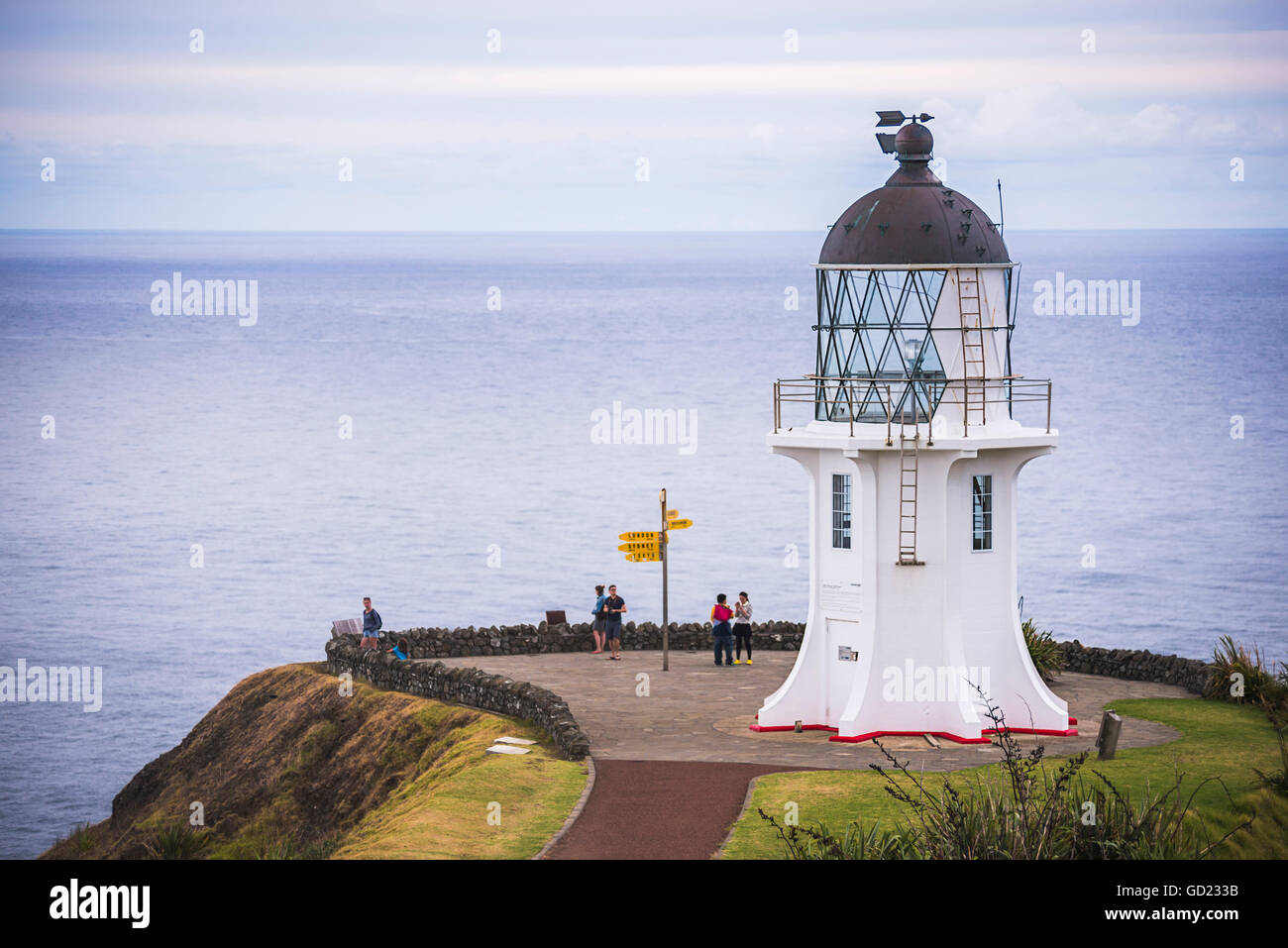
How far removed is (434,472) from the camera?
109 m

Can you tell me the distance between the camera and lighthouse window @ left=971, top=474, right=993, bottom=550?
29484 mm

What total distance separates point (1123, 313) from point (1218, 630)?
433ft

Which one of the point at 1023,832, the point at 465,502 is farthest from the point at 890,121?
the point at 465,502

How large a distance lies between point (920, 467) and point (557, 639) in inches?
400

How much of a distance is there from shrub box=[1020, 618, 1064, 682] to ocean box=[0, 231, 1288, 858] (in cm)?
1864

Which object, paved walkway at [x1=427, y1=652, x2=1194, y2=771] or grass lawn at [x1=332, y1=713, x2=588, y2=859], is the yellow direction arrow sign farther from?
grass lawn at [x1=332, y1=713, x2=588, y2=859]

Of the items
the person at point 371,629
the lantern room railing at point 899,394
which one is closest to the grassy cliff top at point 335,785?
the person at point 371,629

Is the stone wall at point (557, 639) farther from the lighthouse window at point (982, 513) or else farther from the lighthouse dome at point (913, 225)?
the lighthouse dome at point (913, 225)

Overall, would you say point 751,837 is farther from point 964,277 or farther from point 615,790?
point 964,277

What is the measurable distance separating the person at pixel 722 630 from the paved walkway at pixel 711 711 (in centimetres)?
36

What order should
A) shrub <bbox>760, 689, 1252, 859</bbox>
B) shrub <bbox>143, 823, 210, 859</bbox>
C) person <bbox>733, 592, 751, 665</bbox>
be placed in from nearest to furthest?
shrub <bbox>760, 689, 1252, 859</bbox>
shrub <bbox>143, 823, 210, 859</bbox>
person <bbox>733, 592, 751, 665</bbox>

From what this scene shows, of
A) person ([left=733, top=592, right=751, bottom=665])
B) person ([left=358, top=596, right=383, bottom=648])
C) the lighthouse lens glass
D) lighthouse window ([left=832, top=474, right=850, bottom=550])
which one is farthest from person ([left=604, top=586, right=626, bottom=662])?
the lighthouse lens glass

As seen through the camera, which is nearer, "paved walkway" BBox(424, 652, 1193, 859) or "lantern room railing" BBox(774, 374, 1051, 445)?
"paved walkway" BBox(424, 652, 1193, 859)

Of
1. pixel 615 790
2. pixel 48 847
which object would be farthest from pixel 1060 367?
pixel 615 790
